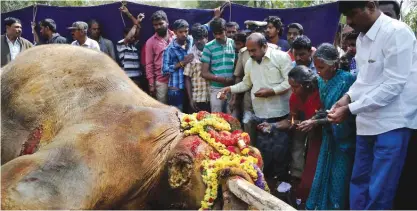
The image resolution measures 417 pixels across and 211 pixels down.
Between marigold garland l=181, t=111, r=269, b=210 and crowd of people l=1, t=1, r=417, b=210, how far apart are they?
Answer: 3.56ft

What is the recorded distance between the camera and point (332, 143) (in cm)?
478

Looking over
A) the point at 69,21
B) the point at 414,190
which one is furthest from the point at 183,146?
the point at 69,21

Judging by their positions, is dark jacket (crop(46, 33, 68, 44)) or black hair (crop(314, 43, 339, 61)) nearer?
black hair (crop(314, 43, 339, 61))

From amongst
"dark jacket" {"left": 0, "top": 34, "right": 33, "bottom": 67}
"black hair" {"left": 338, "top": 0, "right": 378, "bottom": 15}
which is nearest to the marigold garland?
"black hair" {"left": 338, "top": 0, "right": 378, "bottom": 15}

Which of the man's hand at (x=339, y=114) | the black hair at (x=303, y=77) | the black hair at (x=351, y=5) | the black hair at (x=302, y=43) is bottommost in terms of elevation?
the man's hand at (x=339, y=114)

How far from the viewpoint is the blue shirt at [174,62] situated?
771 centimetres

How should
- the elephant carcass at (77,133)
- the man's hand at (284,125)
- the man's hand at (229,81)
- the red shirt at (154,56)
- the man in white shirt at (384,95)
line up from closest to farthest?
1. the elephant carcass at (77,133)
2. the man in white shirt at (384,95)
3. the man's hand at (284,125)
4. the man's hand at (229,81)
5. the red shirt at (154,56)

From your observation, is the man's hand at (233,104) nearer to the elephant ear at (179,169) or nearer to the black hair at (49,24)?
the elephant ear at (179,169)

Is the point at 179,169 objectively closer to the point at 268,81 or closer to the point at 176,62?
the point at 268,81

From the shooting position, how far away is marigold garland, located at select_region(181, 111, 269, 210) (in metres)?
3.13

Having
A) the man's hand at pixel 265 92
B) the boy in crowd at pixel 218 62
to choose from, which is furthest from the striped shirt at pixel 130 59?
the man's hand at pixel 265 92

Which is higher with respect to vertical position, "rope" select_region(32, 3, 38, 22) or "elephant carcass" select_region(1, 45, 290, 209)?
"rope" select_region(32, 3, 38, 22)

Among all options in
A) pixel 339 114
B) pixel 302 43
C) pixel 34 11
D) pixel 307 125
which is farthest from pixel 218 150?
pixel 34 11

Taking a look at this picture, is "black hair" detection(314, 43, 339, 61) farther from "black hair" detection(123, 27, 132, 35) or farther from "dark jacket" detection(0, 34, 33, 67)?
"dark jacket" detection(0, 34, 33, 67)
